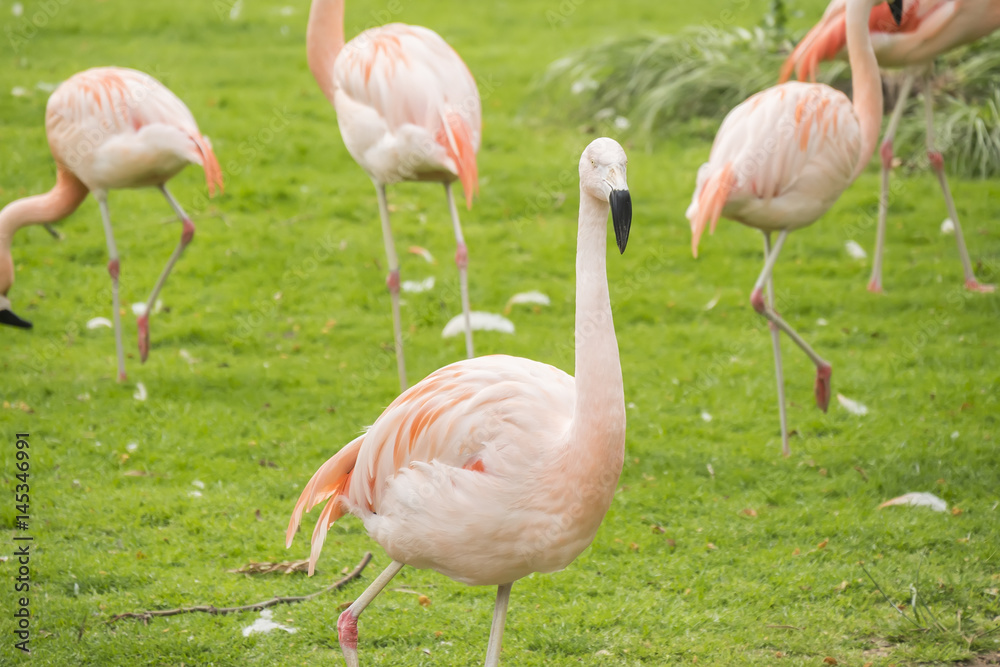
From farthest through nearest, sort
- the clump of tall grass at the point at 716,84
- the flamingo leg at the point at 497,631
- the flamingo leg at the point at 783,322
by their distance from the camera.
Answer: the clump of tall grass at the point at 716,84, the flamingo leg at the point at 783,322, the flamingo leg at the point at 497,631

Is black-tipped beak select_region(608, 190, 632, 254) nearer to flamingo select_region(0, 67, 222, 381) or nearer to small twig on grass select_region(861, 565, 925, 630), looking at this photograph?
small twig on grass select_region(861, 565, 925, 630)

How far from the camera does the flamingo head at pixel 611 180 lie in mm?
2459

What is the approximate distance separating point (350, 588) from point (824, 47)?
463 cm

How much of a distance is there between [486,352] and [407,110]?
1769 mm

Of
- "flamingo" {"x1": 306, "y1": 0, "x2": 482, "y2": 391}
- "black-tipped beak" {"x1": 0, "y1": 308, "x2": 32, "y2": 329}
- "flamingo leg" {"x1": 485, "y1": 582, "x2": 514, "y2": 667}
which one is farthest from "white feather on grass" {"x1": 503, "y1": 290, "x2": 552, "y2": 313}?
"flamingo leg" {"x1": 485, "y1": 582, "x2": 514, "y2": 667}

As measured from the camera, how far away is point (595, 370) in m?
2.68

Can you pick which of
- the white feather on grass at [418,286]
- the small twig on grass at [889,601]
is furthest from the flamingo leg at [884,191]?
the small twig on grass at [889,601]

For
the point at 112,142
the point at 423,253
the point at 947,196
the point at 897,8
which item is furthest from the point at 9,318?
the point at 947,196

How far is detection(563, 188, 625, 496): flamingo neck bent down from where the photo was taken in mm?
2684

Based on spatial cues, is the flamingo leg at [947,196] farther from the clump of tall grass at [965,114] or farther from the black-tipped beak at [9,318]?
the black-tipped beak at [9,318]

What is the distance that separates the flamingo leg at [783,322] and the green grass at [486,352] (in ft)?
0.94

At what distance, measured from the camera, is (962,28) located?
6.27m

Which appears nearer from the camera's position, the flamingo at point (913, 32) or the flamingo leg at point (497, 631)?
the flamingo leg at point (497, 631)

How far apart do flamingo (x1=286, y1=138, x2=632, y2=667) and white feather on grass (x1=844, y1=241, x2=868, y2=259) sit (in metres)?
5.19
